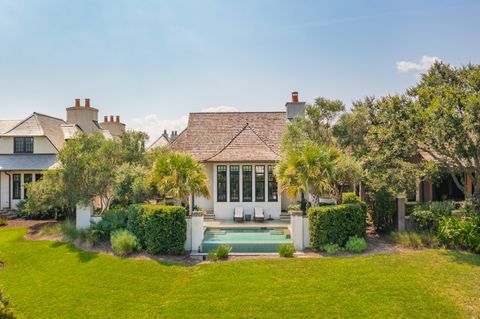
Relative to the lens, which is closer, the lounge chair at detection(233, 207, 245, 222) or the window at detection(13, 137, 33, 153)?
the lounge chair at detection(233, 207, 245, 222)

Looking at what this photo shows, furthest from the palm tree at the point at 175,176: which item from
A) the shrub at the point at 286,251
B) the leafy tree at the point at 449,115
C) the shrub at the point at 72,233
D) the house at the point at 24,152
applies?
the leafy tree at the point at 449,115

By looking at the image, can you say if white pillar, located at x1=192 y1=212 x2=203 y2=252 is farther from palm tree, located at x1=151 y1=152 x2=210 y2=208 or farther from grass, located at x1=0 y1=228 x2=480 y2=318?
palm tree, located at x1=151 y1=152 x2=210 y2=208

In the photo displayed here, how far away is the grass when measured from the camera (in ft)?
30.6

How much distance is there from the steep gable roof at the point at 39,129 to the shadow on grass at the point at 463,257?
2755cm

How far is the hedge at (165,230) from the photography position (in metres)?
13.6

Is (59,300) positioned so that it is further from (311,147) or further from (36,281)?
(311,147)

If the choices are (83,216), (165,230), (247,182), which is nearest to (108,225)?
(83,216)

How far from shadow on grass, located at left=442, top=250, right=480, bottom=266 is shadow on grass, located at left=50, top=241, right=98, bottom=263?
14956 mm

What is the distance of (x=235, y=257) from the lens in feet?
44.2

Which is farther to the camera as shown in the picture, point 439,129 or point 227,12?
point 227,12

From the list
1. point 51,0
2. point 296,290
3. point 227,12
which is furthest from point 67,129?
point 296,290

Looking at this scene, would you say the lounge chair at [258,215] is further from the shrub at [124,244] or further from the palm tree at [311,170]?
the shrub at [124,244]

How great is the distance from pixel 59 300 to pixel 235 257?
6.64m

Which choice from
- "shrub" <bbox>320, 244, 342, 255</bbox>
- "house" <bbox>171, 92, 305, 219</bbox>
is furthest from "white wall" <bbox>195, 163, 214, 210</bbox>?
"shrub" <bbox>320, 244, 342, 255</bbox>
